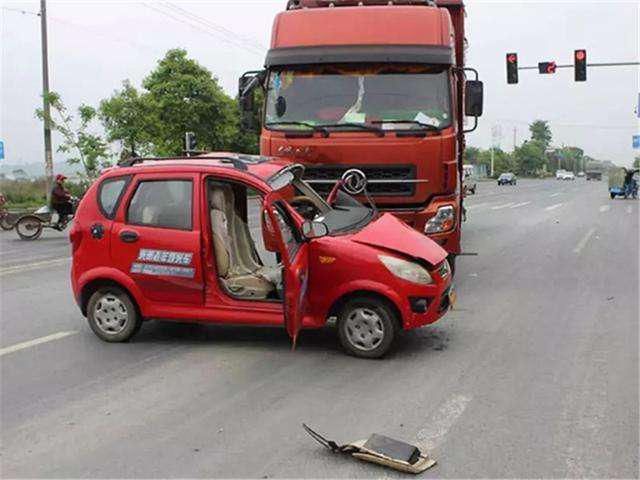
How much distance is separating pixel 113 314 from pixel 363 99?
152 inches

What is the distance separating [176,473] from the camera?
387cm

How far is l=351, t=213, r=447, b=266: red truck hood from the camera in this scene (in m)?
6.04

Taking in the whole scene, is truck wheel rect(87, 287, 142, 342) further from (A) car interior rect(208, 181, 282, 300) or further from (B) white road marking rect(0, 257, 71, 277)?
(B) white road marking rect(0, 257, 71, 277)

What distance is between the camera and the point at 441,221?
27.2 ft

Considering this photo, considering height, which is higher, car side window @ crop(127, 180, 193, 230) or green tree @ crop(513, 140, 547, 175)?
green tree @ crop(513, 140, 547, 175)

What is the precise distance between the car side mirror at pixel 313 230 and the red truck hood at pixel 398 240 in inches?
11.7

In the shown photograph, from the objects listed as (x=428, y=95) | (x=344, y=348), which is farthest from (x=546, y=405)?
(x=428, y=95)

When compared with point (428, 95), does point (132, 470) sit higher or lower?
lower

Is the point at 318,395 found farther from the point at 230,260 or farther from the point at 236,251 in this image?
the point at 236,251

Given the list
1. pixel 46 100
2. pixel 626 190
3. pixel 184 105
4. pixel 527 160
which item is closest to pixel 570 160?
pixel 527 160

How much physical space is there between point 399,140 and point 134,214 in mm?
3215

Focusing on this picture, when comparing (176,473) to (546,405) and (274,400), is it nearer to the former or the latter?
(274,400)

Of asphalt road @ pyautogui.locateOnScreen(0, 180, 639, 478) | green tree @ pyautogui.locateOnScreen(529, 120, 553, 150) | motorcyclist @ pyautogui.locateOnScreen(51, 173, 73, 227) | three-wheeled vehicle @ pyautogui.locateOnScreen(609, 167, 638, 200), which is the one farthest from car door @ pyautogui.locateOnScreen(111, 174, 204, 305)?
green tree @ pyautogui.locateOnScreen(529, 120, 553, 150)

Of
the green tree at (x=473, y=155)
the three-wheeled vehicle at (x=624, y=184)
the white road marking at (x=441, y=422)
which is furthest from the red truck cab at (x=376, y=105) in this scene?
the green tree at (x=473, y=155)
